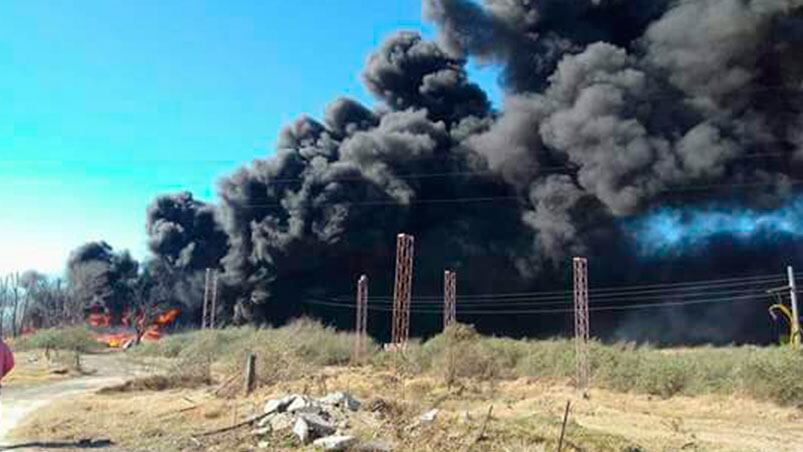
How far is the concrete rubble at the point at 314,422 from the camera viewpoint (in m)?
12.0

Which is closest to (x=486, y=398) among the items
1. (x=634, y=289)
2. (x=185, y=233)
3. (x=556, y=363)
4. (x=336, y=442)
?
(x=556, y=363)

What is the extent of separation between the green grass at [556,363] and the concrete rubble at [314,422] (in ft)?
23.4

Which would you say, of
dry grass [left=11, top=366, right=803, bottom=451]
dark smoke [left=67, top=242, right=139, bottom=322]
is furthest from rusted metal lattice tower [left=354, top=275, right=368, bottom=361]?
dark smoke [left=67, top=242, right=139, bottom=322]

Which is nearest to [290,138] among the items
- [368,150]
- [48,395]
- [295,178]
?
[295,178]

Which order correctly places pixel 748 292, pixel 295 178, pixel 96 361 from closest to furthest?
1. pixel 96 361
2. pixel 748 292
3. pixel 295 178

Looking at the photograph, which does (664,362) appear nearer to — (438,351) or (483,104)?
(438,351)

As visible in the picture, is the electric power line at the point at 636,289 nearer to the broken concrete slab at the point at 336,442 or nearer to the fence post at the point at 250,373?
the fence post at the point at 250,373

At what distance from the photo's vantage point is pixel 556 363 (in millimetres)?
33250

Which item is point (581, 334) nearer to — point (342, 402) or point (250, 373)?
point (250, 373)

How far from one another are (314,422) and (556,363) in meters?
22.3

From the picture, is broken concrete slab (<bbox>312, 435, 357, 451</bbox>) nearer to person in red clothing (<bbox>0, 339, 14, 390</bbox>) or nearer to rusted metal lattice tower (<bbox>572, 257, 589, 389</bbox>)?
person in red clothing (<bbox>0, 339, 14, 390</bbox>)

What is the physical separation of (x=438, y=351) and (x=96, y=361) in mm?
23560

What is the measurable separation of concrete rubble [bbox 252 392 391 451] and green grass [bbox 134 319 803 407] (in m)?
7.12

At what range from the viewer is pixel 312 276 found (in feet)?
194
